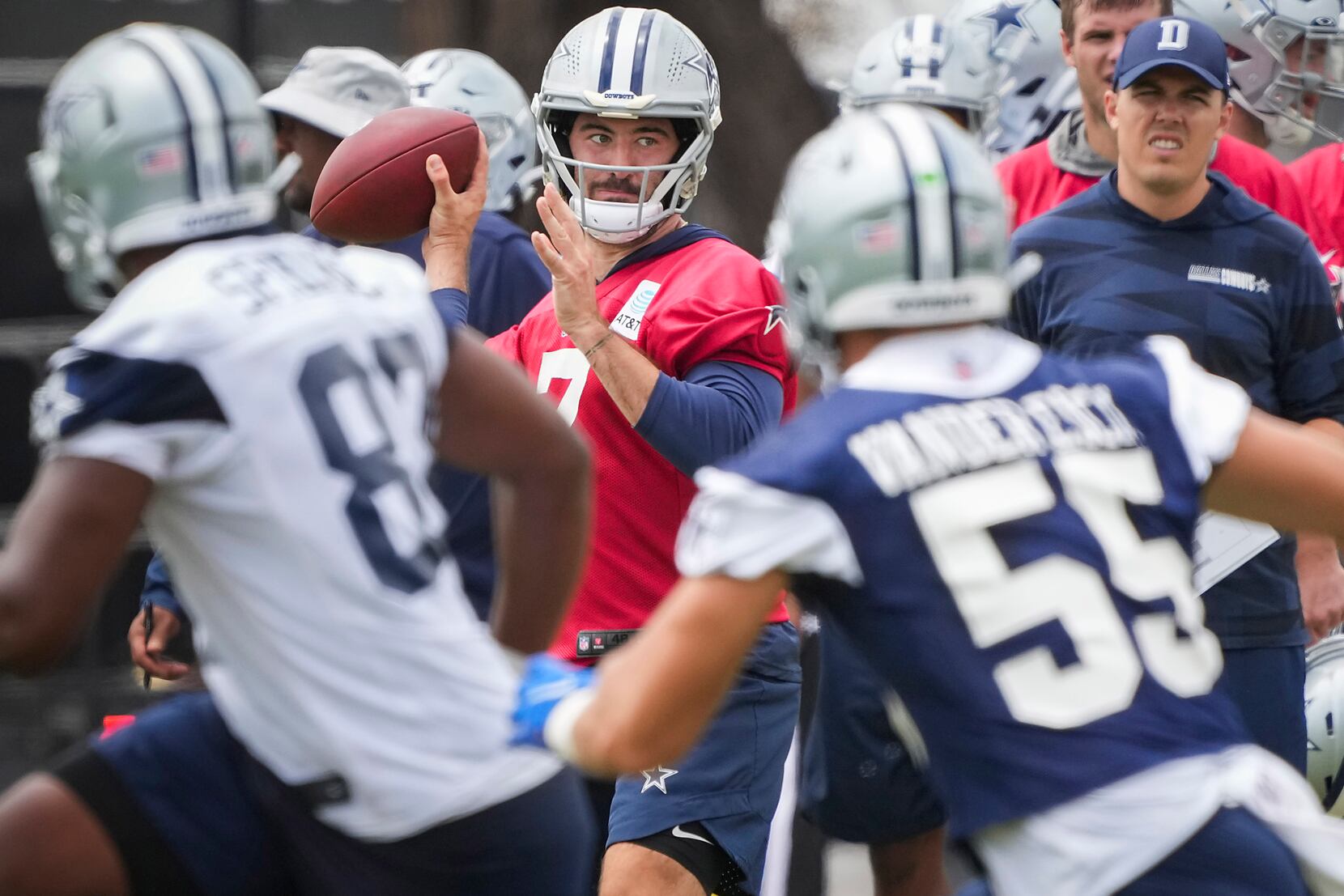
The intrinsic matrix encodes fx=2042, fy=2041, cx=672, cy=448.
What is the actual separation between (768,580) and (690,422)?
1.59 meters

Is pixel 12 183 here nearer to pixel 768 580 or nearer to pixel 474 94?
pixel 474 94

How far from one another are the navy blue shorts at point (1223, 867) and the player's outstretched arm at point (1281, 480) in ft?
1.57

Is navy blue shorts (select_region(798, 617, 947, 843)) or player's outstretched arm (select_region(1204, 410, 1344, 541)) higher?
player's outstretched arm (select_region(1204, 410, 1344, 541))

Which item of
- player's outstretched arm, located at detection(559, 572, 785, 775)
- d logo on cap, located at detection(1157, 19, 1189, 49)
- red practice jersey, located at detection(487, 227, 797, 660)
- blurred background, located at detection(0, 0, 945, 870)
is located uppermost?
d logo on cap, located at detection(1157, 19, 1189, 49)

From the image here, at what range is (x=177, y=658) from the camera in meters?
5.04

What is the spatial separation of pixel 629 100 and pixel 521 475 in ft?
5.64

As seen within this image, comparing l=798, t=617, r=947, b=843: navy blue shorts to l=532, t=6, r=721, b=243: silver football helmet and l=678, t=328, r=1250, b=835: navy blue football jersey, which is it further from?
l=678, t=328, r=1250, b=835: navy blue football jersey

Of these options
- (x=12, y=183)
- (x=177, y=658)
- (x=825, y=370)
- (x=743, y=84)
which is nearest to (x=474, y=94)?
(x=177, y=658)

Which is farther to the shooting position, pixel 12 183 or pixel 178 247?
pixel 12 183

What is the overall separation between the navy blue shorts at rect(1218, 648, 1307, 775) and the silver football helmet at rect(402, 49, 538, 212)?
2.46m

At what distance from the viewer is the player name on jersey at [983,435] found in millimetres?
2559

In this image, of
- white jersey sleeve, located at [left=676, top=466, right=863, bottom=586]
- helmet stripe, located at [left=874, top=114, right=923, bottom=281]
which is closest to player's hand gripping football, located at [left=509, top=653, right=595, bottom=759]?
white jersey sleeve, located at [left=676, top=466, right=863, bottom=586]

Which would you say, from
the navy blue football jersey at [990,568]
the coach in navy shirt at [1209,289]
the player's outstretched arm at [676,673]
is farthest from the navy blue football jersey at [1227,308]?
the player's outstretched arm at [676,673]

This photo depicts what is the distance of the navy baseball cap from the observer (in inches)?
174
